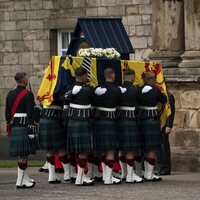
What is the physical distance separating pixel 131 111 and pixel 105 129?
0.51m

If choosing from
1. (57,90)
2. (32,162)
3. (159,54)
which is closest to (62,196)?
(57,90)

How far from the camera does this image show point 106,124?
57.5 feet

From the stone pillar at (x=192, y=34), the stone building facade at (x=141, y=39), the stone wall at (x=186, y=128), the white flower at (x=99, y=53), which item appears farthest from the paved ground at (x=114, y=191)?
the stone pillar at (x=192, y=34)

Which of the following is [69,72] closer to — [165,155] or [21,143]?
[21,143]

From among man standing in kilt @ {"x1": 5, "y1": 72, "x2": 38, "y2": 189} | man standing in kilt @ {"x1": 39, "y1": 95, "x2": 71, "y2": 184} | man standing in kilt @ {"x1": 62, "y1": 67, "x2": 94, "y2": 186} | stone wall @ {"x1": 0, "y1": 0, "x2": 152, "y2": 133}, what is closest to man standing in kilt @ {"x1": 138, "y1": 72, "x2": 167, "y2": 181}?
man standing in kilt @ {"x1": 62, "y1": 67, "x2": 94, "y2": 186}

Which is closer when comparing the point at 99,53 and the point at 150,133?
the point at 150,133

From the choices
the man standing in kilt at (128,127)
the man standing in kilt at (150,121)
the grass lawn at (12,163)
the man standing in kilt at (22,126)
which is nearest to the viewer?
the man standing in kilt at (22,126)

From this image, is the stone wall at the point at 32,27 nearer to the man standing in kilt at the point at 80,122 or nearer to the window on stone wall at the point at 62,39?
the window on stone wall at the point at 62,39

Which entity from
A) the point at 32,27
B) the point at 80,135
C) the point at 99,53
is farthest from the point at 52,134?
the point at 32,27

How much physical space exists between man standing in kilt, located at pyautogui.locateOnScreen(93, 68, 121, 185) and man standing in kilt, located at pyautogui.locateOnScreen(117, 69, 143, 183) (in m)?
0.17

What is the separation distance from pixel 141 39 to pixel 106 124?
984 cm

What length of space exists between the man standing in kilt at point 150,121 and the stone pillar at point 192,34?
238cm

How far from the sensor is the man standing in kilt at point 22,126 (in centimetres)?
1714

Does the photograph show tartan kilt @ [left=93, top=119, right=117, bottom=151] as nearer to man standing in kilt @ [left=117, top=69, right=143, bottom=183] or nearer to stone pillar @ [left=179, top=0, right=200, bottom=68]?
man standing in kilt @ [left=117, top=69, right=143, bottom=183]
